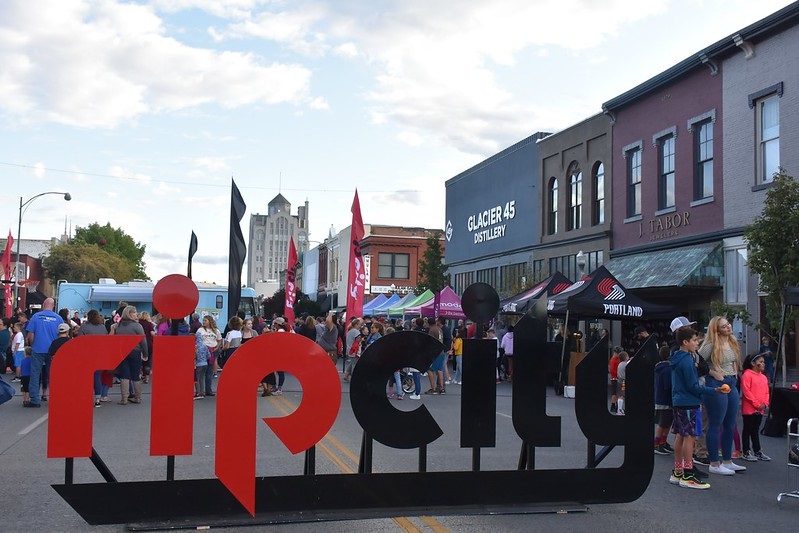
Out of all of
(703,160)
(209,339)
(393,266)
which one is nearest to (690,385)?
(209,339)

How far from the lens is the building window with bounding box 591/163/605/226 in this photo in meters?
29.8

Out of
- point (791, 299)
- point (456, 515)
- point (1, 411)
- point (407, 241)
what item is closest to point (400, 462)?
point (456, 515)

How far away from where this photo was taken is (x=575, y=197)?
3184cm

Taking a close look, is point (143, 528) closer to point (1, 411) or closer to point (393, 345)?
point (393, 345)

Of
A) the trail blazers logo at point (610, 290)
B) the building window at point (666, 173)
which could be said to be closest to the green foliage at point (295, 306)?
the building window at point (666, 173)

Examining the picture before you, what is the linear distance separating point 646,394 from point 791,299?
209 inches

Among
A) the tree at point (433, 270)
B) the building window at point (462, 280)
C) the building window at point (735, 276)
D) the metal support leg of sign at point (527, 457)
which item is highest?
the tree at point (433, 270)

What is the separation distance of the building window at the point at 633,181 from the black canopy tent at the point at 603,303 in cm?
824

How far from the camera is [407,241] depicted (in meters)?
69.3

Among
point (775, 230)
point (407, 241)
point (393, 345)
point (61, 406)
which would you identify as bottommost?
point (61, 406)

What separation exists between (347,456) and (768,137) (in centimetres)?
1552

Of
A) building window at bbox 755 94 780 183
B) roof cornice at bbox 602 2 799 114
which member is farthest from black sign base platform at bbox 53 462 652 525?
roof cornice at bbox 602 2 799 114

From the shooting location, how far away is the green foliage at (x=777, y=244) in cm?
1530

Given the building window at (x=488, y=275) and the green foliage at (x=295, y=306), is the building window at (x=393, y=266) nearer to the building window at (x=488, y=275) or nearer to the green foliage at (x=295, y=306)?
the green foliage at (x=295, y=306)
